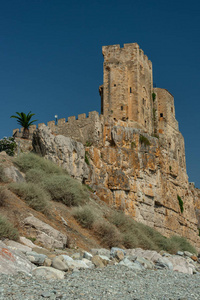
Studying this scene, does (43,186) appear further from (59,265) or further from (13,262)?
(13,262)

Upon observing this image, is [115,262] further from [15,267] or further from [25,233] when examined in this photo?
[15,267]

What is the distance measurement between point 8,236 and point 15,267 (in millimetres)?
2025

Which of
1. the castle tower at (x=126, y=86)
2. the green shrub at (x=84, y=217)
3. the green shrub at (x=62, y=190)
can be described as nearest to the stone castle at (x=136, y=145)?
the castle tower at (x=126, y=86)

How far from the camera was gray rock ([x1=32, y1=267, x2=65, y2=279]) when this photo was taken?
6902 mm

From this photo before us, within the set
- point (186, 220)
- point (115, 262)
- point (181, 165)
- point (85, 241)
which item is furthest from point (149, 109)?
point (115, 262)

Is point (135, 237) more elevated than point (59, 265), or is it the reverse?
point (135, 237)

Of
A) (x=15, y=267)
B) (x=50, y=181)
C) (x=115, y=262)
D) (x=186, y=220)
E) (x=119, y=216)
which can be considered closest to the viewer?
(x=15, y=267)

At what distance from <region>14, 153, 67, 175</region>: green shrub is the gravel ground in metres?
10.1

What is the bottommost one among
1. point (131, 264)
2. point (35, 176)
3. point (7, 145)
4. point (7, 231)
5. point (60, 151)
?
point (131, 264)

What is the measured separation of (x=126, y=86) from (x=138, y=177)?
11088mm

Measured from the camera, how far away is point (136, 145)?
29234 millimetres

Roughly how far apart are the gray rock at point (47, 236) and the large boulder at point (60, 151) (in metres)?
10.4

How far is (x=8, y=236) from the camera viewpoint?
28.8ft

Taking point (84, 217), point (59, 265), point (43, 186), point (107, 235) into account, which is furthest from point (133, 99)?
point (59, 265)
